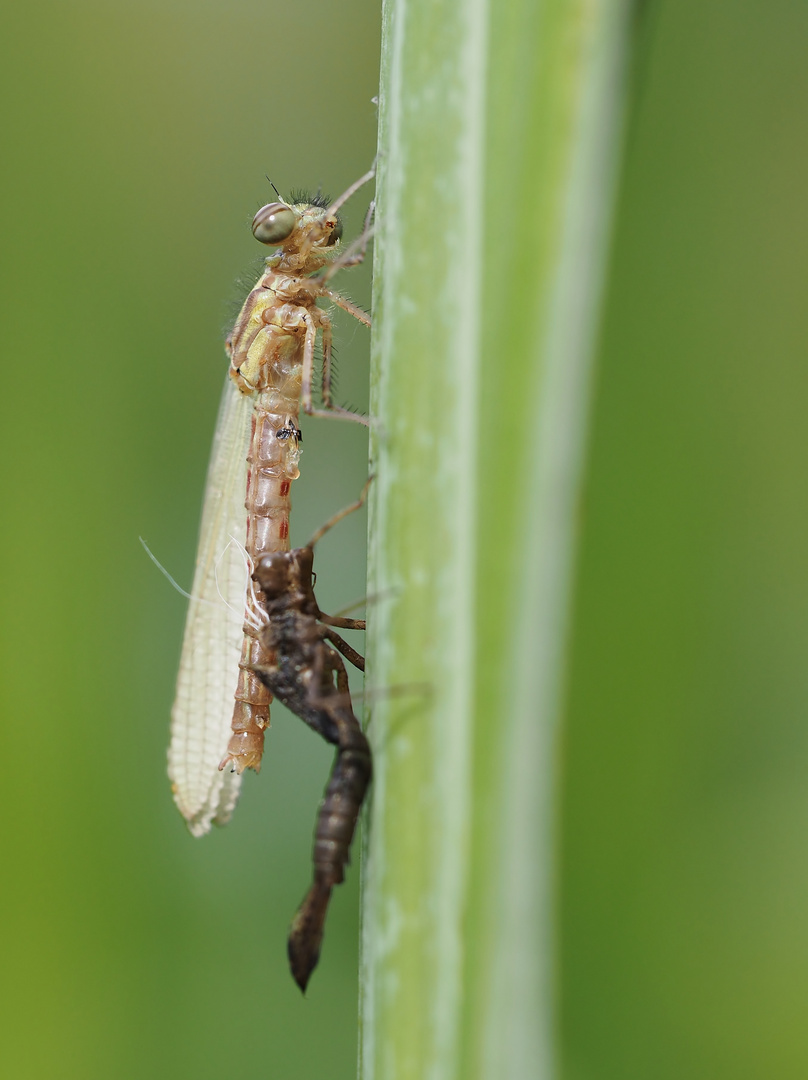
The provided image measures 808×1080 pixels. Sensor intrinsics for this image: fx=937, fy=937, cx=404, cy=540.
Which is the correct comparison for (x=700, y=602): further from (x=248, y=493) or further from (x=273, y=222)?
(x=273, y=222)

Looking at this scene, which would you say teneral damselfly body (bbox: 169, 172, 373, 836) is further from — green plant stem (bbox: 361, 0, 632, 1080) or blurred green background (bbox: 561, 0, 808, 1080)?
green plant stem (bbox: 361, 0, 632, 1080)

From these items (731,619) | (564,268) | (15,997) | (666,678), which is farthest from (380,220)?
(15,997)

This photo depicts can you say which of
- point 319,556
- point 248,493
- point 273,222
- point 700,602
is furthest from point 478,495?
point 319,556

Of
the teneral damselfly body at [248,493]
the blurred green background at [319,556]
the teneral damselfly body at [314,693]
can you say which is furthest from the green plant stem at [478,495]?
the teneral damselfly body at [248,493]

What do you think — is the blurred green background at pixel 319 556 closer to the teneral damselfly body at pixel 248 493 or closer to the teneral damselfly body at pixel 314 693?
the teneral damselfly body at pixel 248 493

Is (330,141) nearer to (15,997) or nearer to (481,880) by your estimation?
(15,997)

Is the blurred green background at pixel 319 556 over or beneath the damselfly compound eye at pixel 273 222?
beneath
